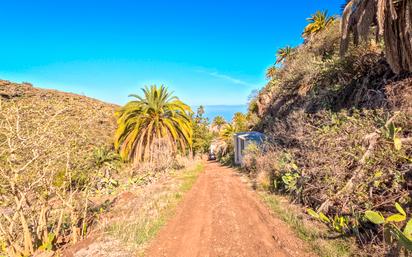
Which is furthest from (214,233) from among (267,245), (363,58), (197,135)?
(197,135)

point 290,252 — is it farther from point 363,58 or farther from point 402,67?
point 363,58

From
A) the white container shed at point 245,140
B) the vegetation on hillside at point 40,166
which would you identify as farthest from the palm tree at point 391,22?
the white container shed at point 245,140

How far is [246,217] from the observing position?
6.98 meters

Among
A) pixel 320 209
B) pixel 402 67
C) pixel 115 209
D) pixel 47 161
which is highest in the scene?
pixel 402 67

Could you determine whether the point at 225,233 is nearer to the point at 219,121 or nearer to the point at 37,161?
the point at 37,161

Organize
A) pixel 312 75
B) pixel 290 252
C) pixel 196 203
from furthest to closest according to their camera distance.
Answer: pixel 312 75
pixel 196 203
pixel 290 252

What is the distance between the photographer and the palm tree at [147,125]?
17.2 metres

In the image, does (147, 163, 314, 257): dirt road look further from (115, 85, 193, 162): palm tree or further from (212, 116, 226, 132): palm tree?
(212, 116, 226, 132): palm tree

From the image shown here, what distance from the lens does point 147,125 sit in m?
17.7

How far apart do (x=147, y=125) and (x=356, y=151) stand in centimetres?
1404

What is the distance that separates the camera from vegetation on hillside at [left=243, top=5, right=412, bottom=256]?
5301mm

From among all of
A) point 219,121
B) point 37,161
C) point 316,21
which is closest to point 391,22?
point 37,161

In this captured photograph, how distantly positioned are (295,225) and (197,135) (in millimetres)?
27817

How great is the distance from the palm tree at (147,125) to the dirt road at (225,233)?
9477 mm
